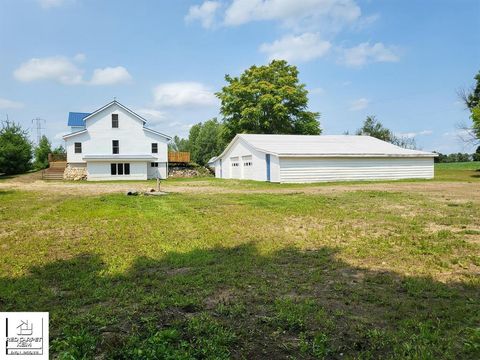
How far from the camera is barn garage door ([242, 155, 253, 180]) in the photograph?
3013 cm

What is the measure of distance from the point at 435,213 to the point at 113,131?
3186 cm

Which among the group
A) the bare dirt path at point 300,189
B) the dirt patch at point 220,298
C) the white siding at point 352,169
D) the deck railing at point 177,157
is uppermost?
the deck railing at point 177,157

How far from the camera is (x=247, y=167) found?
1217 inches

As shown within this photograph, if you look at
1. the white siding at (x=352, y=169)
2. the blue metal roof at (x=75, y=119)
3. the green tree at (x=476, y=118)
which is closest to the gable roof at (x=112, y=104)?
the blue metal roof at (x=75, y=119)

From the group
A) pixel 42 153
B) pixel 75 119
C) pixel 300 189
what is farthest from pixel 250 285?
pixel 42 153

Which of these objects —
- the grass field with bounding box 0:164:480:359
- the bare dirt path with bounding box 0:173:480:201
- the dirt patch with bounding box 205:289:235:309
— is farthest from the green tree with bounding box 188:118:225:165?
the dirt patch with bounding box 205:289:235:309

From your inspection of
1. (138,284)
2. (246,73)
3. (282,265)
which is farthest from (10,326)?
(246,73)

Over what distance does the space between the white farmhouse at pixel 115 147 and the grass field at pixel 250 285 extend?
25459 millimetres

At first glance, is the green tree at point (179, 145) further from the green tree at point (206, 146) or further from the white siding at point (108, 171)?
the white siding at point (108, 171)

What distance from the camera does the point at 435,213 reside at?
10.3 meters

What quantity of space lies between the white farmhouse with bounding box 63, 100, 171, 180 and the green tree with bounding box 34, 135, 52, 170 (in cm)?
1168

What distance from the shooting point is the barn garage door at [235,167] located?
33.1m

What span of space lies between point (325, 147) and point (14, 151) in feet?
99.7

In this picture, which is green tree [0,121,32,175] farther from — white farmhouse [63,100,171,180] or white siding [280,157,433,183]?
white siding [280,157,433,183]
